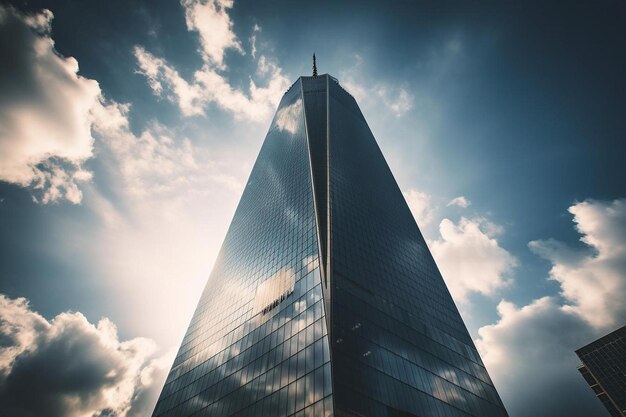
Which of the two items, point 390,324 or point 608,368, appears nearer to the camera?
point 390,324

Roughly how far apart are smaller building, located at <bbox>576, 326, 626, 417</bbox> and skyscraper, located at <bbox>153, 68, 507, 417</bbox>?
401ft

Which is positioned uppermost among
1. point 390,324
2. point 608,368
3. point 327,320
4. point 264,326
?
point 608,368

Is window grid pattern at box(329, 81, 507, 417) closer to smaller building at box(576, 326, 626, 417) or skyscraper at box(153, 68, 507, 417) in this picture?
skyscraper at box(153, 68, 507, 417)

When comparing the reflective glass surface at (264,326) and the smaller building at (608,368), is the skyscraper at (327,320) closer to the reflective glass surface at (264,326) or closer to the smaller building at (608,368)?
the reflective glass surface at (264,326)

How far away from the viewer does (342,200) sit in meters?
67.1

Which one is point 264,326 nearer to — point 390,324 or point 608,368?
point 390,324

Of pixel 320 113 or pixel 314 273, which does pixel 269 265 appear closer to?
pixel 314 273

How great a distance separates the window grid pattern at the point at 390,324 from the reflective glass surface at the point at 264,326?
320 centimetres

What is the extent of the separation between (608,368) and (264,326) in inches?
6350

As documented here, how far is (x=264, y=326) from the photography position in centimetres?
4734

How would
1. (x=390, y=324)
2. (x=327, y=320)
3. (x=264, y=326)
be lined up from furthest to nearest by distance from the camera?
1. (x=264, y=326)
2. (x=390, y=324)
3. (x=327, y=320)

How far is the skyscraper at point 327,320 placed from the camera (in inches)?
1398

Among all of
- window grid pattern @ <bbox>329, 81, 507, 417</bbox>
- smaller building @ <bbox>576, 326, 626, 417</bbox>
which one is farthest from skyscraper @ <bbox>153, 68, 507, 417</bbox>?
smaller building @ <bbox>576, 326, 626, 417</bbox>

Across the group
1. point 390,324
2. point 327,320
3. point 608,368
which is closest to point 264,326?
point 327,320
